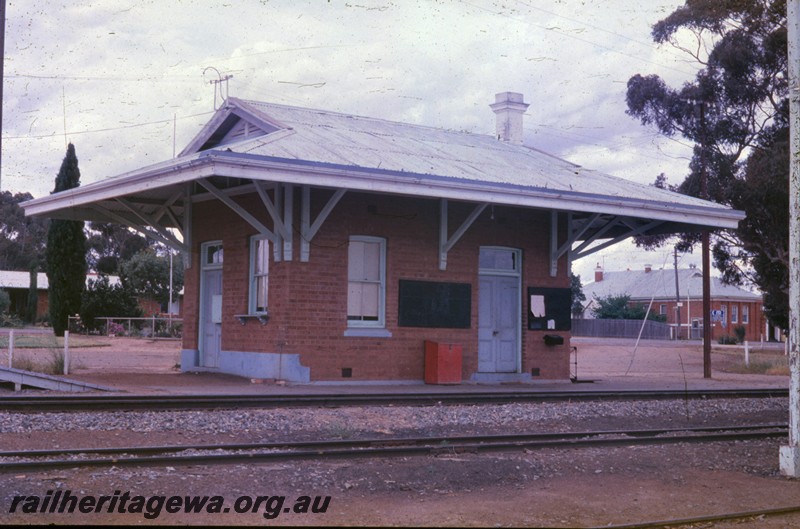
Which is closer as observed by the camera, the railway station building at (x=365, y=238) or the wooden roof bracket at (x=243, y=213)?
the wooden roof bracket at (x=243, y=213)

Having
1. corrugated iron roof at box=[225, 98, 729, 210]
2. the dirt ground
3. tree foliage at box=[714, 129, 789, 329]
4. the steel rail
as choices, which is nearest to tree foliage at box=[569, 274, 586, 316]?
tree foliage at box=[714, 129, 789, 329]

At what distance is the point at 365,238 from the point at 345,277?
0.95 m

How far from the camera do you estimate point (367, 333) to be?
18531mm

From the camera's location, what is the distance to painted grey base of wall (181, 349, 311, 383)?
58.2 ft

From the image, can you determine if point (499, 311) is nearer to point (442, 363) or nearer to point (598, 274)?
point (442, 363)

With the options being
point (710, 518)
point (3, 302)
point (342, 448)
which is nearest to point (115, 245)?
point (3, 302)

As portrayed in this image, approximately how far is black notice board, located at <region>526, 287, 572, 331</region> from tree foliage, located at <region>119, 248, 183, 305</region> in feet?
125

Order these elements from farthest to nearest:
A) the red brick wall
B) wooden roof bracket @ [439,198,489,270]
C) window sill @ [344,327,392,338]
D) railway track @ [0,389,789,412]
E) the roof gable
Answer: the roof gable, wooden roof bracket @ [439,198,489,270], window sill @ [344,327,392,338], the red brick wall, railway track @ [0,389,789,412]

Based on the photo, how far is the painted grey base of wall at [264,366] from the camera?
1775 centimetres

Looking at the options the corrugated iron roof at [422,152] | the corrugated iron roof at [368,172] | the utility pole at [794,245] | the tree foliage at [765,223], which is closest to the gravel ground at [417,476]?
the utility pole at [794,245]

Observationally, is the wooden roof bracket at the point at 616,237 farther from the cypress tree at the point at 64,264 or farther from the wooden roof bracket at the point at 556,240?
the cypress tree at the point at 64,264

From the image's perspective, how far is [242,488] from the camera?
7.97 m

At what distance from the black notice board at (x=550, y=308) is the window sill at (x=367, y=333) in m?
3.86

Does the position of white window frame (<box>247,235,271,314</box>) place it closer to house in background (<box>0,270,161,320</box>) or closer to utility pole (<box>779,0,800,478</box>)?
utility pole (<box>779,0,800,478</box>)
